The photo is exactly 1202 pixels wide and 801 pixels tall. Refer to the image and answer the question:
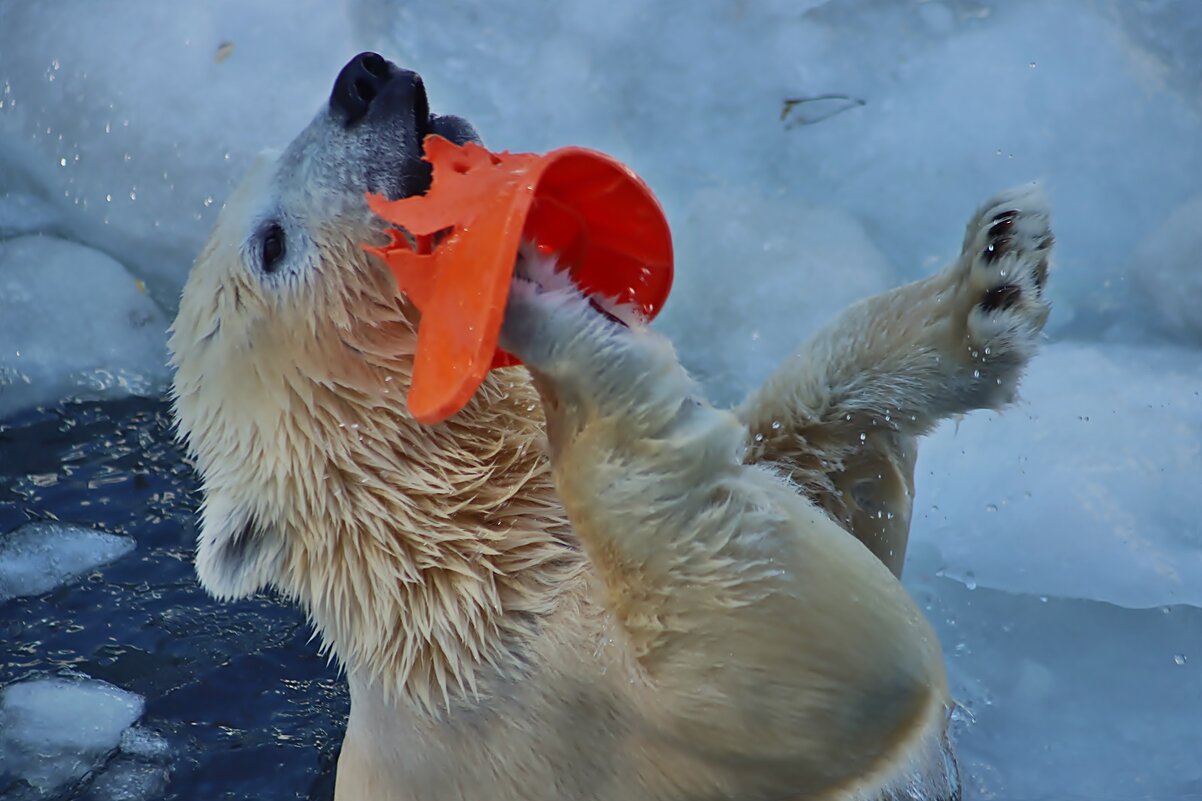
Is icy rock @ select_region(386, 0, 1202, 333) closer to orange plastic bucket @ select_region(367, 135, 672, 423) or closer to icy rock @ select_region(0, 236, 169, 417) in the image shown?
icy rock @ select_region(0, 236, 169, 417)

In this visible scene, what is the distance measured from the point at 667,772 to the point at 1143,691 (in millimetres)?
1440

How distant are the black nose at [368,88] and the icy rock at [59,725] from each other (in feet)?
5.62

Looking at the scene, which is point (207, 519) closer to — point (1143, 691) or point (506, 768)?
point (506, 768)

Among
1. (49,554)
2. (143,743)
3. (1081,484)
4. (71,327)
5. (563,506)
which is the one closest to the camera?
(563,506)

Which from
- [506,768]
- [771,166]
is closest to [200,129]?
[771,166]

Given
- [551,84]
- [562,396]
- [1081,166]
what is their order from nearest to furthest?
[562,396] → [1081,166] → [551,84]

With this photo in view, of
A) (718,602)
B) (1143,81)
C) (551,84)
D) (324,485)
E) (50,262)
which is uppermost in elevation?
(1143,81)

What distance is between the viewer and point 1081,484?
3088 mm

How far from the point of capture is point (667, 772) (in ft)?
5.74

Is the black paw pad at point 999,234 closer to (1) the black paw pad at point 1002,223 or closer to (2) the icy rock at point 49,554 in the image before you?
(1) the black paw pad at point 1002,223

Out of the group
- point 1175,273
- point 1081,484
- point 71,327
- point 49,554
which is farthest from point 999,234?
point 71,327

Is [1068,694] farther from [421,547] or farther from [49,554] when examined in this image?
[49,554]

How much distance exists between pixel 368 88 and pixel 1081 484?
6.53 feet

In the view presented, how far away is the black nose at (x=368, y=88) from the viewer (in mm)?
1890
